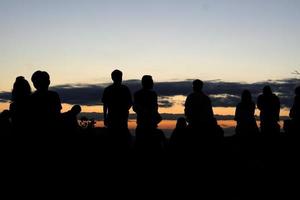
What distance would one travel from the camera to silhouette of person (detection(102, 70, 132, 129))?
1354cm

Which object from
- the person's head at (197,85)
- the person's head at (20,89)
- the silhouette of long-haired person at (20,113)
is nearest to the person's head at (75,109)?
the person's head at (20,89)

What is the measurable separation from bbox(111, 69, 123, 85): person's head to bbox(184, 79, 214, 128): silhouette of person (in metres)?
2.84

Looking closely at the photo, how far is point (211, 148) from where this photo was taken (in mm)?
15312

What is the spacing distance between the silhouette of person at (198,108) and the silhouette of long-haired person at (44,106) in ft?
20.2

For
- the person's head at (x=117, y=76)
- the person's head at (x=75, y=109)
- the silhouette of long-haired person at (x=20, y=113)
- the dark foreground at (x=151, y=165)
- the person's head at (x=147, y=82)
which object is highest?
the person's head at (x=117, y=76)

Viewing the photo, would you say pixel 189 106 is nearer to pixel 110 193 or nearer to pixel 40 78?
pixel 110 193

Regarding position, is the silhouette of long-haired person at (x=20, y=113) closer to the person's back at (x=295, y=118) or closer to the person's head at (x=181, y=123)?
the person's head at (x=181, y=123)

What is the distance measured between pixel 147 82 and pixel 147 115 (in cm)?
79

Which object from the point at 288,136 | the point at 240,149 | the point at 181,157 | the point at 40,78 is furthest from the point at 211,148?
the point at 40,78

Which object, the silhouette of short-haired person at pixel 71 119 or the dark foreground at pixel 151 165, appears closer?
the dark foreground at pixel 151 165

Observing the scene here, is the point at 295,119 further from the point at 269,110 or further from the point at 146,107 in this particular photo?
the point at 146,107

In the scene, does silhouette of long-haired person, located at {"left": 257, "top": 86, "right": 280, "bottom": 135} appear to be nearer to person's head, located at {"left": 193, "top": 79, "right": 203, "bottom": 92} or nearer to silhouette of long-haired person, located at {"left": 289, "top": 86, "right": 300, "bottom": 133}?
silhouette of long-haired person, located at {"left": 289, "top": 86, "right": 300, "bottom": 133}

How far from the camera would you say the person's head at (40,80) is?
10070 millimetres

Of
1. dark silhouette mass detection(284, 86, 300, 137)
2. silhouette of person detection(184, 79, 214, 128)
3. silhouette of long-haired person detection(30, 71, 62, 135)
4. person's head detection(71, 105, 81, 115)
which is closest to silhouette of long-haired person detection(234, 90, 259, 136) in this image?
dark silhouette mass detection(284, 86, 300, 137)
